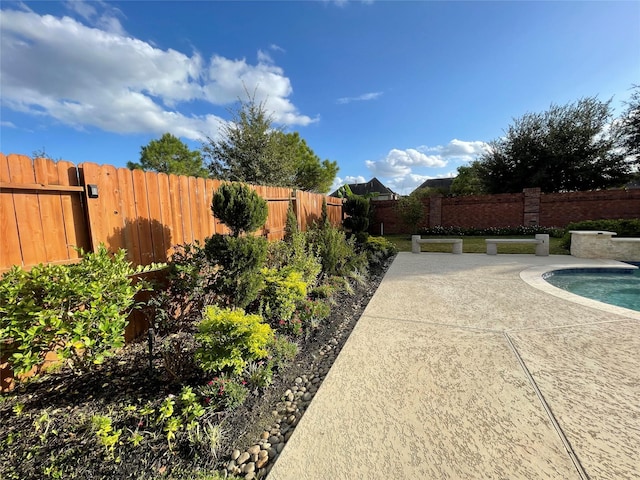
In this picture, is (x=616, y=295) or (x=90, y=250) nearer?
(x=90, y=250)

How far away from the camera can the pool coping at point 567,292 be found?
370 cm

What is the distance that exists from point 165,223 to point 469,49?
29.3 feet

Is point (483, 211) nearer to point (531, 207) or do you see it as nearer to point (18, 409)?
point (531, 207)

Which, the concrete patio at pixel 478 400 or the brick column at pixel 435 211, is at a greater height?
the brick column at pixel 435 211

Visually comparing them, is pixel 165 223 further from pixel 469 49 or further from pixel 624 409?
pixel 469 49

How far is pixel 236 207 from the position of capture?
3301 millimetres

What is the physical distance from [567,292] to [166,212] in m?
6.76

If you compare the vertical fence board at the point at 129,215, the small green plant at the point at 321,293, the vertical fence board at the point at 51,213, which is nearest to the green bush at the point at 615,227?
the small green plant at the point at 321,293

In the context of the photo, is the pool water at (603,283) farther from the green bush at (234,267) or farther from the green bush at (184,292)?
the green bush at (184,292)

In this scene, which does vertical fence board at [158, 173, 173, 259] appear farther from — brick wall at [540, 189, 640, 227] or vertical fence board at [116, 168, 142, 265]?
brick wall at [540, 189, 640, 227]

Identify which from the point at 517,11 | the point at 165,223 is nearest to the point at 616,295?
the point at 517,11

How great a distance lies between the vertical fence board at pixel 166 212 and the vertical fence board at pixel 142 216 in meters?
0.19

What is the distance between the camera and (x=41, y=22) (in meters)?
3.19

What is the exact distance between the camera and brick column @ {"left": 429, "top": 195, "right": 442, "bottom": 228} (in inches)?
598
